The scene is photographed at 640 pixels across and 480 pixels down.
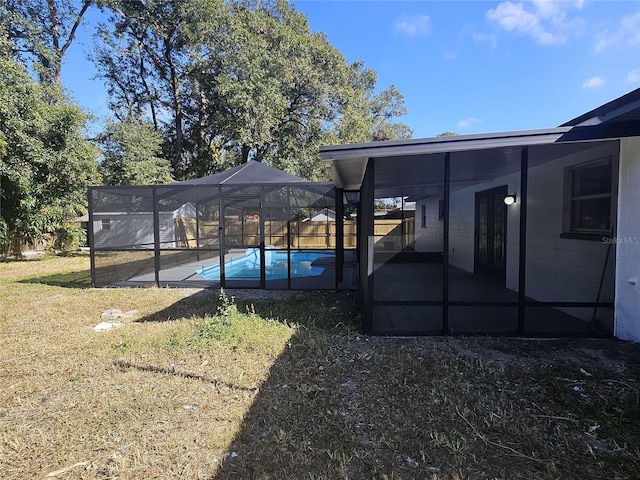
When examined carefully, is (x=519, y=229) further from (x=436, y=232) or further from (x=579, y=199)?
(x=436, y=232)

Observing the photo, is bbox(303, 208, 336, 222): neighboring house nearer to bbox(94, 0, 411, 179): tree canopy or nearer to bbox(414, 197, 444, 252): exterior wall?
bbox(414, 197, 444, 252): exterior wall

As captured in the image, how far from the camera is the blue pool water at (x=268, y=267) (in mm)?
7254

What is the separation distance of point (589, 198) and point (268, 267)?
5.65 meters

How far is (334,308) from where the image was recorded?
5457 millimetres

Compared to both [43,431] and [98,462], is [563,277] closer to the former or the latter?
[98,462]

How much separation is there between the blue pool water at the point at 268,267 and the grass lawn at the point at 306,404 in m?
2.75

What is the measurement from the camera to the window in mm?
4047

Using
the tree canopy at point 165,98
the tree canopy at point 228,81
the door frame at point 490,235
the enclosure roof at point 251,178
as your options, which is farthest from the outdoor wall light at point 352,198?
the tree canopy at point 228,81

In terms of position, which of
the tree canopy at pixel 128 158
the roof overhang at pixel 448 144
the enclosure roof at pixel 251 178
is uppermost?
the tree canopy at pixel 128 158

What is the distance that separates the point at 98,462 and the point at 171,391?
2.75 ft

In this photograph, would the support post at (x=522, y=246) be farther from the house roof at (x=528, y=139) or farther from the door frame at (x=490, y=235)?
the door frame at (x=490, y=235)

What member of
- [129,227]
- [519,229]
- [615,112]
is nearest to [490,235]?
[519,229]

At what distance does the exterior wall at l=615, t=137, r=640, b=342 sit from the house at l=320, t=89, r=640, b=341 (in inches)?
0.4

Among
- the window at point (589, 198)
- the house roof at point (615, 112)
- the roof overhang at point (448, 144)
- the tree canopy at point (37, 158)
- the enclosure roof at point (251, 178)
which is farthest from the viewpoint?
the tree canopy at point (37, 158)
